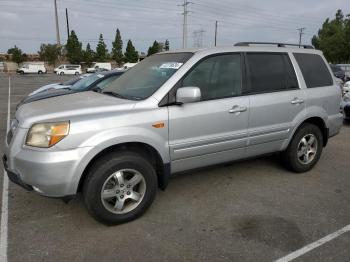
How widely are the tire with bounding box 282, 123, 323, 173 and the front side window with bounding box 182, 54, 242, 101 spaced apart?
1.29 m

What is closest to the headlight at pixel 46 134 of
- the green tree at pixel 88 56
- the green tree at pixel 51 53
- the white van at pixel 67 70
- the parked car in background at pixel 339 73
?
the parked car in background at pixel 339 73

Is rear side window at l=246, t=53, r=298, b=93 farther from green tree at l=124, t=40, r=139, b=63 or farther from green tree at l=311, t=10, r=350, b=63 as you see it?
green tree at l=124, t=40, r=139, b=63

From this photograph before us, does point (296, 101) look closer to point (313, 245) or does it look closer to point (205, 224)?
point (313, 245)

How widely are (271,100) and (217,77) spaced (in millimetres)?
826

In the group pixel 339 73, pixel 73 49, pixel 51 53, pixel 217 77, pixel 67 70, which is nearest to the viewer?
pixel 217 77

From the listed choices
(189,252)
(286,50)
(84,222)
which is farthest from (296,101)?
(84,222)

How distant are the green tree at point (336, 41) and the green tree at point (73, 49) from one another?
39.4 meters

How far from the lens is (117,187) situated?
129 inches

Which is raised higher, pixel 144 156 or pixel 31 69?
pixel 144 156

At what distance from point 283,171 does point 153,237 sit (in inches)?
101

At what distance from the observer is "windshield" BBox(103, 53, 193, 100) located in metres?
3.64

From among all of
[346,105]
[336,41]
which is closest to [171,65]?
Answer: [346,105]

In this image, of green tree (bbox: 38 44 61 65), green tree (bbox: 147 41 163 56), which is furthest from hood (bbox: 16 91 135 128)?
green tree (bbox: 147 41 163 56)

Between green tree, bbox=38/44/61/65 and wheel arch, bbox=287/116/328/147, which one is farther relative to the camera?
green tree, bbox=38/44/61/65
